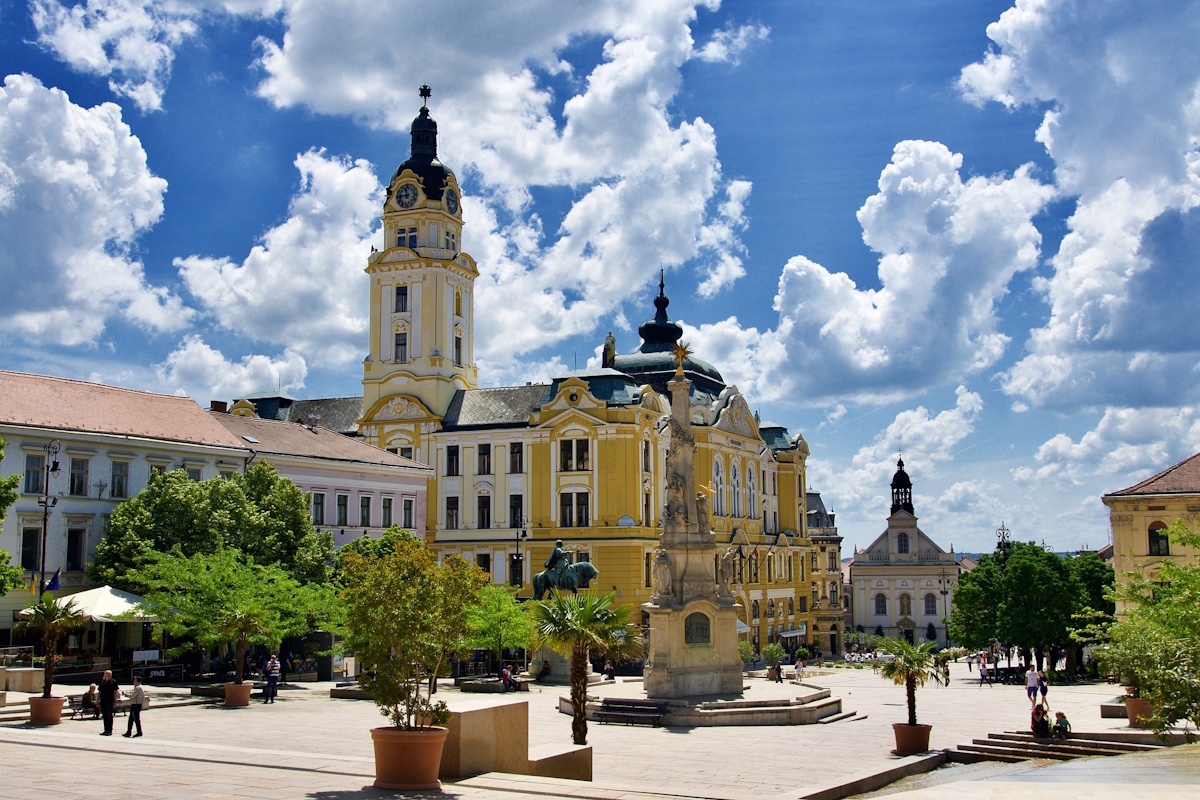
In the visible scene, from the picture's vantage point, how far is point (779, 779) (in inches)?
873

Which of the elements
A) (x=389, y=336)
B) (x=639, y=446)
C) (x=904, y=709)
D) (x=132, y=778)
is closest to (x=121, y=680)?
(x=132, y=778)

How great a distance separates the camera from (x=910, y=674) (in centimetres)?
2719

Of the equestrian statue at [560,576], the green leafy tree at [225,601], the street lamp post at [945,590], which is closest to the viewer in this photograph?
the green leafy tree at [225,601]

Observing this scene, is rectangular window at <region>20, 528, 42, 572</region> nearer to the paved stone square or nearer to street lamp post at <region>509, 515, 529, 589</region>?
the paved stone square

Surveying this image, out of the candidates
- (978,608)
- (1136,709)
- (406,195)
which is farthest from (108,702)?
(406,195)

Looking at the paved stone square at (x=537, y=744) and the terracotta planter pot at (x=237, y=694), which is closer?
the paved stone square at (x=537, y=744)

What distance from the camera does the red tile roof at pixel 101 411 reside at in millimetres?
43938

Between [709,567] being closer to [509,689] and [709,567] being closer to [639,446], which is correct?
[509,689]

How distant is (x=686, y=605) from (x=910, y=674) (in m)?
9.91

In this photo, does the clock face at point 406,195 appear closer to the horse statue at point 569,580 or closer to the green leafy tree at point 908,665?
the horse statue at point 569,580

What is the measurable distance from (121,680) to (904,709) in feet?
82.6

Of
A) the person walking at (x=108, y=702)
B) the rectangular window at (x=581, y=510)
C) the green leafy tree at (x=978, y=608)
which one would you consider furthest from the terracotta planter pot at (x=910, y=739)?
the rectangular window at (x=581, y=510)

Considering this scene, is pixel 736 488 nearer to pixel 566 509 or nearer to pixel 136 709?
pixel 566 509

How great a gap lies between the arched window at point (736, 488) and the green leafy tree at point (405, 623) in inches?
2263
